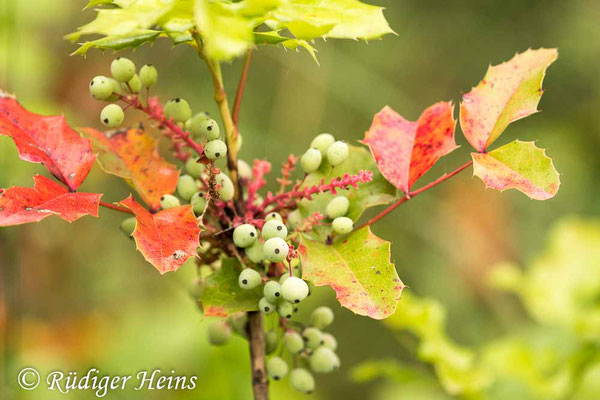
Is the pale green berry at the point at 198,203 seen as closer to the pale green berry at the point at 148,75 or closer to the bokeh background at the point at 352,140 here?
the pale green berry at the point at 148,75

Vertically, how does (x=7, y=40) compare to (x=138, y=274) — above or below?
above

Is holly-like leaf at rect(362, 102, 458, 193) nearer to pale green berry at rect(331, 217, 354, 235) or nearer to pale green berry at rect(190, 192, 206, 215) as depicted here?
pale green berry at rect(331, 217, 354, 235)

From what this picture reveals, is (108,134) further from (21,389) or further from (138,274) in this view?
(138,274)

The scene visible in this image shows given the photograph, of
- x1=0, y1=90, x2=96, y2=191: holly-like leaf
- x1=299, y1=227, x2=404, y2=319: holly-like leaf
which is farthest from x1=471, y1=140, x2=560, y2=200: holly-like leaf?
x1=0, y1=90, x2=96, y2=191: holly-like leaf

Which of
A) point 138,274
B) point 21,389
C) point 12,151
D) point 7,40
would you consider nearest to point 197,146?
point 21,389

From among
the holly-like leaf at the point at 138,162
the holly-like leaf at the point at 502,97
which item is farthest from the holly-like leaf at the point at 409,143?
the holly-like leaf at the point at 138,162

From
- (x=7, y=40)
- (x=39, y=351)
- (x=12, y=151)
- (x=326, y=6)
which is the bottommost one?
(x=39, y=351)
